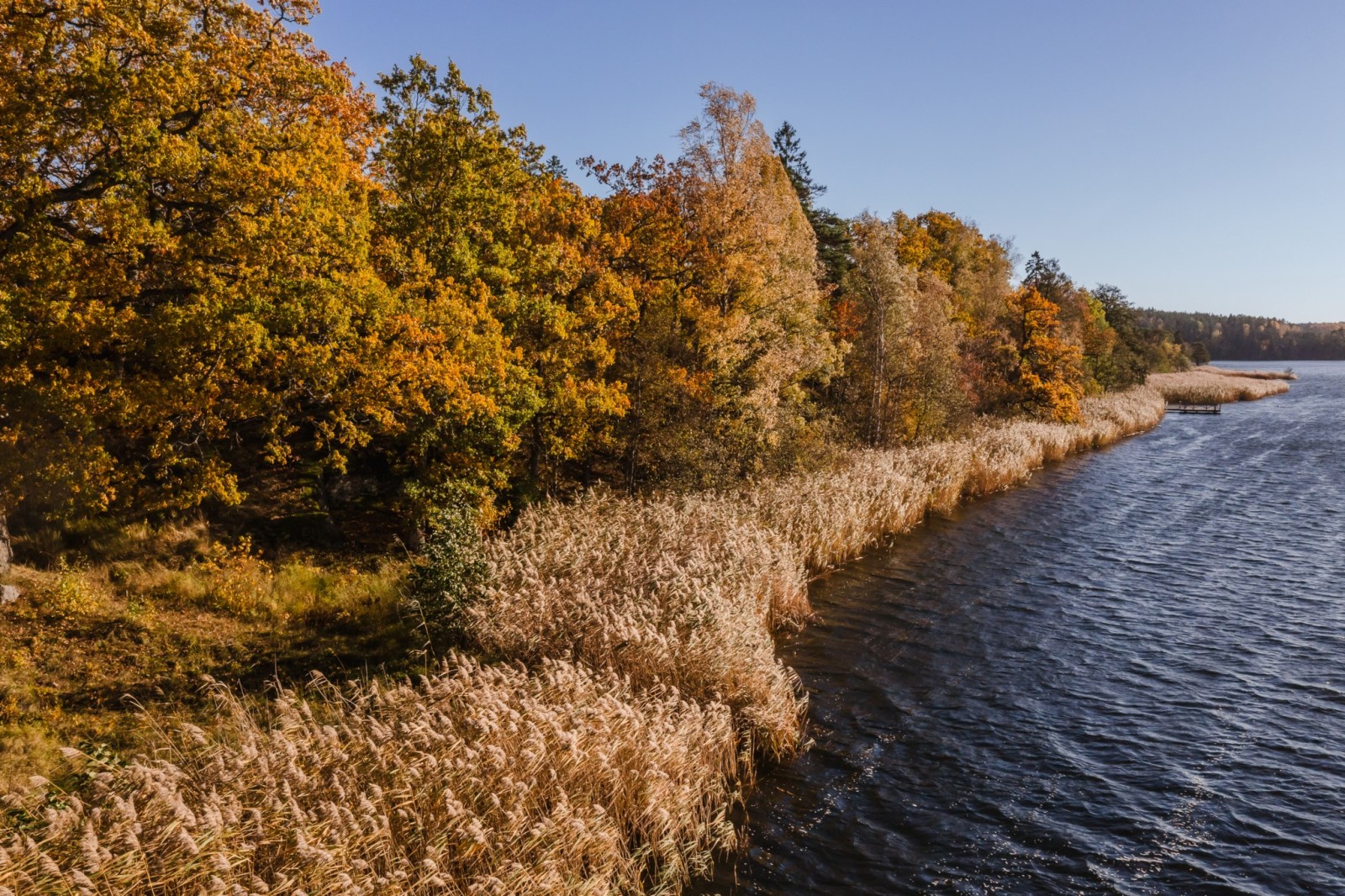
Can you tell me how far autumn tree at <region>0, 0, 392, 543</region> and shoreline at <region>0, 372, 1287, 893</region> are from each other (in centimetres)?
688

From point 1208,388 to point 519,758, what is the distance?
99367 mm

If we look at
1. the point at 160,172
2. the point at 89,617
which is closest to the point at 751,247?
the point at 160,172

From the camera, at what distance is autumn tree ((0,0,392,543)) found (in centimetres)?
1332

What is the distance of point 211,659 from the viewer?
14.4 m

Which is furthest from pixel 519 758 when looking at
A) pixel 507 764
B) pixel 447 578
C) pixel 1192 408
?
pixel 1192 408

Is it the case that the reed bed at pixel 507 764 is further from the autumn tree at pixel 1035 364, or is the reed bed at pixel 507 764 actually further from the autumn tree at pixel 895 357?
the autumn tree at pixel 1035 364

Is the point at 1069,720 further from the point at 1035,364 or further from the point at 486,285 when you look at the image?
the point at 1035,364

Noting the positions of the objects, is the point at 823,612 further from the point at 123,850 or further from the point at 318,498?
the point at 318,498

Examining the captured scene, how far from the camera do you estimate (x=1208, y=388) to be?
8319 centimetres

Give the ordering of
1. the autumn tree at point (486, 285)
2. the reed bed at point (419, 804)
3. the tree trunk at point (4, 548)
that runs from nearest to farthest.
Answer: the reed bed at point (419, 804) → the tree trunk at point (4, 548) → the autumn tree at point (486, 285)

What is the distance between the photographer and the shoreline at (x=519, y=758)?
6375 millimetres

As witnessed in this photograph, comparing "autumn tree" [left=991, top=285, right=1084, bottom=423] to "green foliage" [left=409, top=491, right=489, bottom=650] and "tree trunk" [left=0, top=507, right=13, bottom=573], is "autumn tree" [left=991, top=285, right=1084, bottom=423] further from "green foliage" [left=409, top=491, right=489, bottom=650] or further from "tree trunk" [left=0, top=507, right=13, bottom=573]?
"tree trunk" [left=0, top=507, right=13, bottom=573]

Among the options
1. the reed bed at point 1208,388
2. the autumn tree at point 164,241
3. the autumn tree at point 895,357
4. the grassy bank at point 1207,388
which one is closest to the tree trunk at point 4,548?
the autumn tree at point 164,241

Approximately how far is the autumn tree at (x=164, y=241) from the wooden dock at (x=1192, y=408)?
83.1 meters
